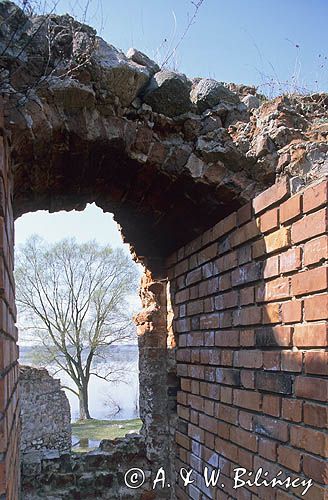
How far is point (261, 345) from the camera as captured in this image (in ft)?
6.78

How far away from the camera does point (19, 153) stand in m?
2.18

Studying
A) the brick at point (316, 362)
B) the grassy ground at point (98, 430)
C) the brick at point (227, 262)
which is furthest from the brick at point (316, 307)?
the grassy ground at point (98, 430)

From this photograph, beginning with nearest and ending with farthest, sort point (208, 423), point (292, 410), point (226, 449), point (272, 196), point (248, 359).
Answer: point (292, 410) < point (272, 196) < point (248, 359) < point (226, 449) < point (208, 423)

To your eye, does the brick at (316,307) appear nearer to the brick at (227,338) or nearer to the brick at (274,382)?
the brick at (274,382)

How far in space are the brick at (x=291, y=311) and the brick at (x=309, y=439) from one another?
396mm

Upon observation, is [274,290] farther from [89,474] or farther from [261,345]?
[89,474]

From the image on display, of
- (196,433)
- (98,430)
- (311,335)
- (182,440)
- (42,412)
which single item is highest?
(311,335)

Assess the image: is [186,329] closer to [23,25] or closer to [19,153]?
[19,153]

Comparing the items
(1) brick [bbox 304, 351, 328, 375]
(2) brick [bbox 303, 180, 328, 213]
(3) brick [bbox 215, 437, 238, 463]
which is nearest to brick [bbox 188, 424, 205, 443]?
(3) brick [bbox 215, 437, 238, 463]

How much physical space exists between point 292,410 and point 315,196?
2.67 feet

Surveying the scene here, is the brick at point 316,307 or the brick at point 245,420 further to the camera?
the brick at point 245,420

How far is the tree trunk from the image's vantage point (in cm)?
1614

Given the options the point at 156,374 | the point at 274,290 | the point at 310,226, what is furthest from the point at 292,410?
the point at 156,374

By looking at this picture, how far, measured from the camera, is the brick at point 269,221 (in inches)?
78.9
